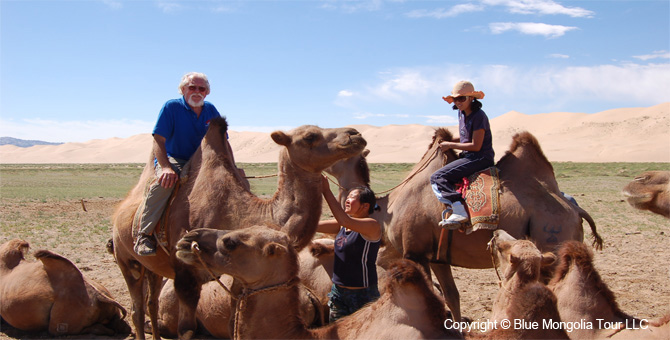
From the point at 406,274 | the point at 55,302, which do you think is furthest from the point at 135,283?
the point at 406,274

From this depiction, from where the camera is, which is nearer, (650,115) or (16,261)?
(16,261)

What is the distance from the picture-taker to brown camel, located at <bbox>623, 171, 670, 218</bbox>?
171 inches

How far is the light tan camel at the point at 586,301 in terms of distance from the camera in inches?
139

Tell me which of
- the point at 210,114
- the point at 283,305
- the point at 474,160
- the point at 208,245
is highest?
the point at 210,114

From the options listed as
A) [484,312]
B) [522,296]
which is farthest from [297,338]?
[484,312]

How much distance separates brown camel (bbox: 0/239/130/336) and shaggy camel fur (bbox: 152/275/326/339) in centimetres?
55

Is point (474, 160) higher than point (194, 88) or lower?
lower

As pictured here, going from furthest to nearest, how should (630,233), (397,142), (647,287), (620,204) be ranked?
(397,142) → (620,204) → (630,233) → (647,287)

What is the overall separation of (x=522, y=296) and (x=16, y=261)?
6.38 meters

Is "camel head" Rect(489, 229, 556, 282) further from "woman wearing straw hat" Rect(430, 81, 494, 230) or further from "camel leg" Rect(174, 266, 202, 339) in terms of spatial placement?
"camel leg" Rect(174, 266, 202, 339)

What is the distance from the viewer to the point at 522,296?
3244mm

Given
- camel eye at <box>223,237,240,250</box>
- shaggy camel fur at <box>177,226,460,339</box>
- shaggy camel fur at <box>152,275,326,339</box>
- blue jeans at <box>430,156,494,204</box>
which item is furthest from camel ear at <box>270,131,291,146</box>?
blue jeans at <box>430,156,494,204</box>

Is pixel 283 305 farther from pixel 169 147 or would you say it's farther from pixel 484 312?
pixel 484 312

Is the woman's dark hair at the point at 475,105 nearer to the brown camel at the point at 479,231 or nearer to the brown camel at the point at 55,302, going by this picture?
the brown camel at the point at 479,231
